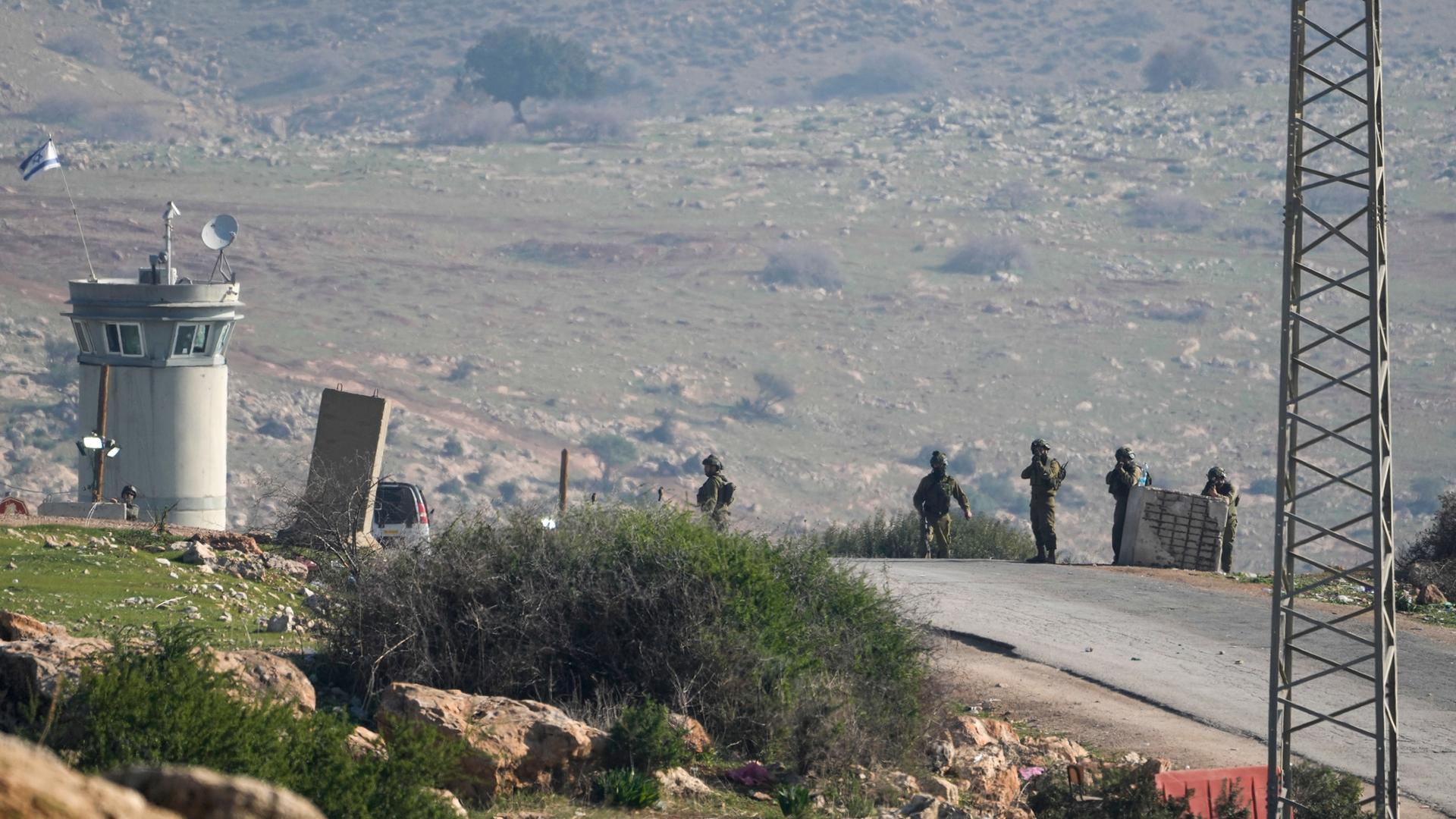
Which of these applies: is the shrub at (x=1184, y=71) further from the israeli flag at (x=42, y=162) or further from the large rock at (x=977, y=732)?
the large rock at (x=977, y=732)

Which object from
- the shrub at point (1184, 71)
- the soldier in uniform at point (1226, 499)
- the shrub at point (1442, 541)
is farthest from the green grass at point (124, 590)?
the shrub at point (1184, 71)

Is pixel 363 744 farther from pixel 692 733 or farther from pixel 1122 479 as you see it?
pixel 1122 479

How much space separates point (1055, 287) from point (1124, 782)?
95847 millimetres

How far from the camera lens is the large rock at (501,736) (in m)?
9.47

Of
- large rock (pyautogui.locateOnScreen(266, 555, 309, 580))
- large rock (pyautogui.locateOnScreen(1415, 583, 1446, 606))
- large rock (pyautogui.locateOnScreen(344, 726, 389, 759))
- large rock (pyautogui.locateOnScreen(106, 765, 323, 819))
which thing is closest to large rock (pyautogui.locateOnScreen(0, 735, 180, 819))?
Answer: large rock (pyautogui.locateOnScreen(106, 765, 323, 819))

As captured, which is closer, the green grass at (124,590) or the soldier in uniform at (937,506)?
the green grass at (124,590)

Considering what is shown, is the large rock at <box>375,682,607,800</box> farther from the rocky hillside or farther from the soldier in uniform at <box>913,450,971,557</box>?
the rocky hillside

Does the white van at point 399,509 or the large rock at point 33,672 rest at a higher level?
the large rock at point 33,672

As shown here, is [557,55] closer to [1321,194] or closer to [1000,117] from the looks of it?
[1000,117]

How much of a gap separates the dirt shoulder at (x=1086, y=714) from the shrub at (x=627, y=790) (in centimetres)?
354

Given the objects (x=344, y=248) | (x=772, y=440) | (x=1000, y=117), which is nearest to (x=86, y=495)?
(x=772, y=440)

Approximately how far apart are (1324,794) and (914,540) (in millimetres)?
16274

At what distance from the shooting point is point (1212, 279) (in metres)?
106

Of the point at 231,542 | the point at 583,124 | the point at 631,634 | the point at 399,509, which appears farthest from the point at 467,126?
the point at 631,634
